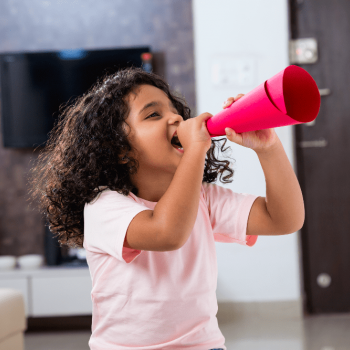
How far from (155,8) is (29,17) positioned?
878mm

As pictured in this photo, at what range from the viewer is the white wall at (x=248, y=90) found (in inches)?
99.7

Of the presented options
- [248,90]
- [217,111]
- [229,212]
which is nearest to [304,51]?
[248,90]

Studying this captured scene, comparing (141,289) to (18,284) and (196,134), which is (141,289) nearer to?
(196,134)

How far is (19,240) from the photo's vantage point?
9.55 feet

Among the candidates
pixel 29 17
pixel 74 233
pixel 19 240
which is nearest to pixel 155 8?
pixel 29 17

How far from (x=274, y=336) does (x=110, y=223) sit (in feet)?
5.76

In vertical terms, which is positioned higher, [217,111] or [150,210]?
[217,111]

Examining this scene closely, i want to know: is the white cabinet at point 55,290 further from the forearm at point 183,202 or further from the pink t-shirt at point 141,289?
the forearm at point 183,202

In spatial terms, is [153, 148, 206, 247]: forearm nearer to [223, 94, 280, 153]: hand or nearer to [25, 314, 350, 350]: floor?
[223, 94, 280, 153]: hand

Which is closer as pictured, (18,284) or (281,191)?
(281,191)

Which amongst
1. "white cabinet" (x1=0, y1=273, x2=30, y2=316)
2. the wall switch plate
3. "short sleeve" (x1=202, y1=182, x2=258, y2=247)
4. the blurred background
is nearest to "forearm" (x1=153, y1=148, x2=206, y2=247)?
"short sleeve" (x1=202, y1=182, x2=258, y2=247)

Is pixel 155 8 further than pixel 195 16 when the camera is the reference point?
Yes

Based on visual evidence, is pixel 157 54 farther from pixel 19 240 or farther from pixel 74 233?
pixel 74 233

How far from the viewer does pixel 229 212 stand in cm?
101
